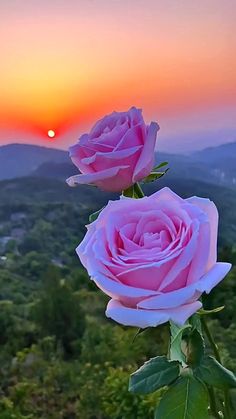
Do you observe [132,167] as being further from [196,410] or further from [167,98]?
[167,98]

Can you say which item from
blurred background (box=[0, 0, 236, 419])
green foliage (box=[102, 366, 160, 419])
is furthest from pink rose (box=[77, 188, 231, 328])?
blurred background (box=[0, 0, 236, 419])

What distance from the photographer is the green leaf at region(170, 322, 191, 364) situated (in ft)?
1.12

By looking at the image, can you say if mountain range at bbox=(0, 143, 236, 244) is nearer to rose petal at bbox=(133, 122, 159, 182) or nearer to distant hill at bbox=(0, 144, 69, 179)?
distant hill at bbox=(0, 144, 69, 179)

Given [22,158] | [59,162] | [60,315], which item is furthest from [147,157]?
[22,158]

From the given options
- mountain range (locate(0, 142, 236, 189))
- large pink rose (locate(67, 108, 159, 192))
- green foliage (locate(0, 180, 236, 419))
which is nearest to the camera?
large pink rose (locate(67, 108, 159, 192))

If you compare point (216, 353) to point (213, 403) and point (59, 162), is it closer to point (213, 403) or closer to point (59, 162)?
point (213, 403)

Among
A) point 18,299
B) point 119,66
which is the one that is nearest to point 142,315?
point 119,66

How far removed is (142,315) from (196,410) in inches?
3.8

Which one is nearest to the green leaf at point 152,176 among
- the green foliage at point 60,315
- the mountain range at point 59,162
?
the mountain range at point 59,162

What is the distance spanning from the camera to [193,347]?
1.22 feet

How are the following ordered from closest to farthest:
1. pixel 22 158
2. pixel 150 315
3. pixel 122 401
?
1. pixel 150 315
2. pixel 122 401
3. pixel 22 158

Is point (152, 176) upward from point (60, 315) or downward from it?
upward

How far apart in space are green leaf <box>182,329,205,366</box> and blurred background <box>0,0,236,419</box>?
1.41 metres

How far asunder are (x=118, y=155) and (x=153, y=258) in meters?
0.11
